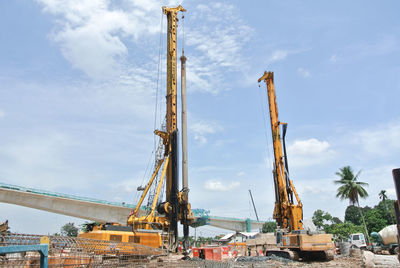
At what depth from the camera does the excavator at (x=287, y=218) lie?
2001 centimetres

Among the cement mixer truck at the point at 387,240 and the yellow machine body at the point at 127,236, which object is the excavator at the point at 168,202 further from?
the cement mixer truck at the point at 387,240

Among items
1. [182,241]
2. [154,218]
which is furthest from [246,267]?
[182,241]

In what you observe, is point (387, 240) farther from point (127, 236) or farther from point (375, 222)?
point (375, 222)

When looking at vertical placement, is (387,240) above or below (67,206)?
below

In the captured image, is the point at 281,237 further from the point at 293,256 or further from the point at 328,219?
the point at 328,219

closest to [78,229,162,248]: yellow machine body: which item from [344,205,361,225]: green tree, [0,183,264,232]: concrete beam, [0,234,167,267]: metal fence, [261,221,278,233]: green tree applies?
[0,234,167,267]: metal fence

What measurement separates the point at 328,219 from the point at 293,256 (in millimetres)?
57552

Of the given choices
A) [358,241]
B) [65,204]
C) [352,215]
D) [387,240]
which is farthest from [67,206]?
[352,215]

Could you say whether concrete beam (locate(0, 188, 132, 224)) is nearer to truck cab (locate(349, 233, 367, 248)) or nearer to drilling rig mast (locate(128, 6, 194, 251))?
drilling rig mast (locate(128, 6, 194, 251))

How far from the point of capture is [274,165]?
27.2 metres

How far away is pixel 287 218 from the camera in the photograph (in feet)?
80.9

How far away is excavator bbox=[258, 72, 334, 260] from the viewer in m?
20.0

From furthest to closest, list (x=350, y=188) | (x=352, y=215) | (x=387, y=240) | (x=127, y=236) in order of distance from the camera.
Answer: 1. (x=352, y=215)
2. (x=350, y=188)
3. (x=387, y=240)
4. (x=127, y=236)

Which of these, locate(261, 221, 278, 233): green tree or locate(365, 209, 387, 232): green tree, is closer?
locate(365, 209, 387, 232): green tree
